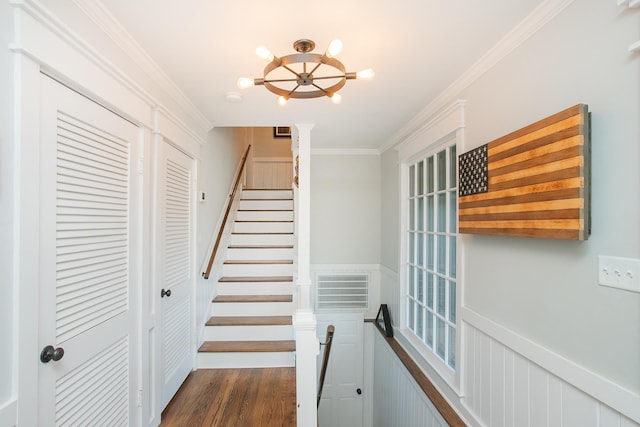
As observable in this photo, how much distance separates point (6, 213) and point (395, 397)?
130 inches

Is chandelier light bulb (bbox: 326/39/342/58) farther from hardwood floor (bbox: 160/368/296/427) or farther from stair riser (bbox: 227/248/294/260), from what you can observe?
stair riser (bbox: 227/248/294/260)

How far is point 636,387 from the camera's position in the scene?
1016 millimetres

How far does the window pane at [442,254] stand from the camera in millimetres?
2499

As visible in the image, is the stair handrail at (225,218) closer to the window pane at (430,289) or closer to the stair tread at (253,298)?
the stair tread at (253,298)

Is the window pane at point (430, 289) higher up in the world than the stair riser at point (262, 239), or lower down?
lower down

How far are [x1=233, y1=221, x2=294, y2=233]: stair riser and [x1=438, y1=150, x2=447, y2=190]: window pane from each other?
2.30m

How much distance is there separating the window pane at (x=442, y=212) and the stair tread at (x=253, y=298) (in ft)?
5.46

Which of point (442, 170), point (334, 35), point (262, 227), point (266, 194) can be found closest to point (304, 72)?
point (334, 35)

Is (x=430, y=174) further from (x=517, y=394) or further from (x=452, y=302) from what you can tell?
(x=517, y=394)

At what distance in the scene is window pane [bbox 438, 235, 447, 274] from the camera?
2499mm

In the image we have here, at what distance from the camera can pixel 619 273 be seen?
1.06 meters

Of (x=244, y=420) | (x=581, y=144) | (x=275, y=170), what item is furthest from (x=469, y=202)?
(x=275, y=170)

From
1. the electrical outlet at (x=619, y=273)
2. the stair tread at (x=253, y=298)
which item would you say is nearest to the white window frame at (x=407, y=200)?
the electrical outlet at (x=619, y=273)

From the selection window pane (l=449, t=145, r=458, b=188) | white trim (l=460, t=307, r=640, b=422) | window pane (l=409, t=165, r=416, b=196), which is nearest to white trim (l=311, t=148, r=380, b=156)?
window pane (l=409, t=165, r=416, b=196)
